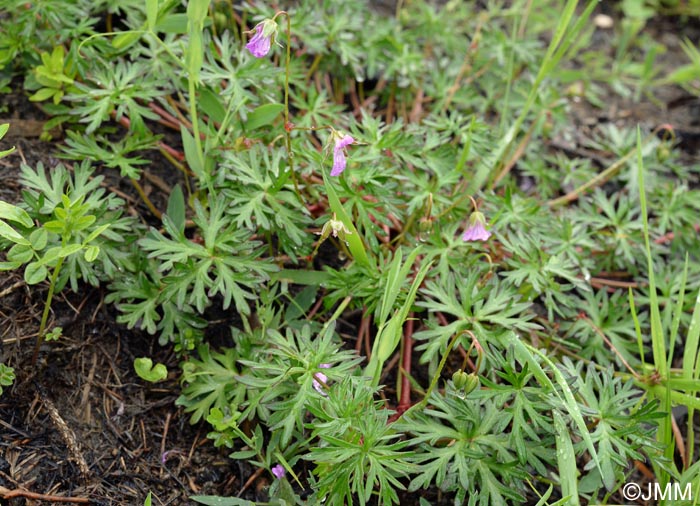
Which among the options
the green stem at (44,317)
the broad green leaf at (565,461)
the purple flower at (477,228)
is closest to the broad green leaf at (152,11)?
the green stem at (44,317)

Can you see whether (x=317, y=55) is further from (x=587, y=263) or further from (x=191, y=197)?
(x=587, y=263)

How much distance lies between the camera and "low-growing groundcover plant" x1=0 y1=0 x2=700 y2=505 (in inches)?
67.9

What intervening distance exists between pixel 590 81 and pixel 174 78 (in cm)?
224

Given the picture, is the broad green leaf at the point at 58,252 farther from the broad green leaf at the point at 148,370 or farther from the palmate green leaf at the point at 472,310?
the palmate green leaf at the point at 472,310

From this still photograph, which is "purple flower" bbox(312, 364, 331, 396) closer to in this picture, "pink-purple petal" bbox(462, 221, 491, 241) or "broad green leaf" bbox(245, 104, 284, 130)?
"pink-purple petal" bbox(462, 221, 491, 241)

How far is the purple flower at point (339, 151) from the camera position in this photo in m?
1.81

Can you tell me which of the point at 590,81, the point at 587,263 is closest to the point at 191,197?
the point at 587,263

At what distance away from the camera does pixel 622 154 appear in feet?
9.47

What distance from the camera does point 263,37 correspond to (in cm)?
182

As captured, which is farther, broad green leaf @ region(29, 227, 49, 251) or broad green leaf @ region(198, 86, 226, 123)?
broad green leaf @ region(198, 86, 226, 123)

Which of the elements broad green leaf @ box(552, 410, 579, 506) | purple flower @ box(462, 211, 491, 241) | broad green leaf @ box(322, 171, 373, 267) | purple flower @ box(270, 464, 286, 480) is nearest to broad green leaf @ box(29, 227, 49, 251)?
broad green leaf @ box(322, 171, 373, 267)

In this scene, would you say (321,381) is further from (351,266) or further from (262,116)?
(262,116)

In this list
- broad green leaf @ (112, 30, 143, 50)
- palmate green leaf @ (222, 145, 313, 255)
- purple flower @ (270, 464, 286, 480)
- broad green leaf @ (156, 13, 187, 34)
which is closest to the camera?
purple flower @ (270, 464, 286, 480)

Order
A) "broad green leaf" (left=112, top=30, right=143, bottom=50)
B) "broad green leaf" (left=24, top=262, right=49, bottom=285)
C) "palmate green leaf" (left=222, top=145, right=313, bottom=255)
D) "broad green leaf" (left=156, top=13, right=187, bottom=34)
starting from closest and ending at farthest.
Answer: "broad green leaf" (left=24, top=262, right=49, bottom=285) → "palmate green leaf" (left=222, top=145, right=313, bottom=255) → "broad green leaf" (left=156, top=13, right=187, bottom=34) → "broad green leaf" (left=112, top=30, right=143, bottom=50)
